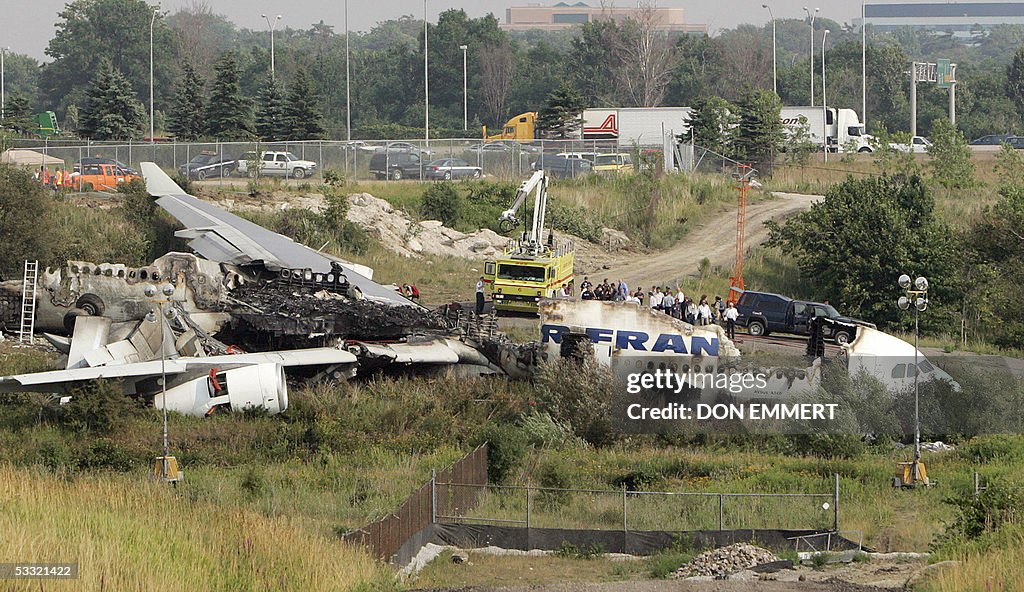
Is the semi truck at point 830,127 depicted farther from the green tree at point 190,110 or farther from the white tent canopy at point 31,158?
the white tent canopy at point 31,158

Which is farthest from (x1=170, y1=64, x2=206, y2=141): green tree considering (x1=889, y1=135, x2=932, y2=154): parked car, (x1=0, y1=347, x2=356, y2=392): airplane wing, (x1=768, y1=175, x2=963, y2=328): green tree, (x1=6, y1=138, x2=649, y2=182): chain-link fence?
(x1=0, y1=347, x2=356, y2=392): airplane wing

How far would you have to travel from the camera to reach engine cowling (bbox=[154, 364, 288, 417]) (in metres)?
34.0

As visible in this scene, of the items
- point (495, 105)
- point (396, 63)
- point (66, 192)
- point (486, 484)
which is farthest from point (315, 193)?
point (396, 63)

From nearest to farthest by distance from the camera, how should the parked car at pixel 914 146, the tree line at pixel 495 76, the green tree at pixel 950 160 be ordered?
the green tree at pixel 950 160
the parked car at pixel 914 146
the tree line at pixel 495 76

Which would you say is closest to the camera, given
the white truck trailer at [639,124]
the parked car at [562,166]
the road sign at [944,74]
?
the parked car at [562,166]

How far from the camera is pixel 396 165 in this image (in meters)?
75.3

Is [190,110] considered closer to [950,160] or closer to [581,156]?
[581,156]

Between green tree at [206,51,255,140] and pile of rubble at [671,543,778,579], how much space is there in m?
70.7

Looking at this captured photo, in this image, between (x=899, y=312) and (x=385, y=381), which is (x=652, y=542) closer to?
(x=385, y=381)

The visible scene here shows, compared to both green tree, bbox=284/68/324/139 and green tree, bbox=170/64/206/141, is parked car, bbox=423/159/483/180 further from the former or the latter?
green tree, bbox=170/64/206/141

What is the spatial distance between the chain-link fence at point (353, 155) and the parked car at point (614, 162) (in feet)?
1.46

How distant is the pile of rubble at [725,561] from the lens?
2264cm

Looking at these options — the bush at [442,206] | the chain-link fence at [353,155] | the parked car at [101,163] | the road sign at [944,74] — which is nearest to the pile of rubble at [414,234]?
the bush at [442,206]

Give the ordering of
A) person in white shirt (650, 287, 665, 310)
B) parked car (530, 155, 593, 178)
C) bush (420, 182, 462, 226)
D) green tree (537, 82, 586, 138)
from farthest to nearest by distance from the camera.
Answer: green tree (537, 82, 586, 138), parked car (530, 155, 593, 178), bush (420, 182, 462, 226), person in white shirt (650, 287, 665, 310)
